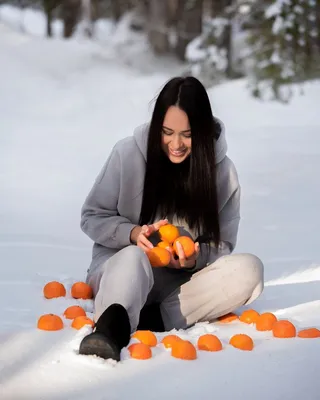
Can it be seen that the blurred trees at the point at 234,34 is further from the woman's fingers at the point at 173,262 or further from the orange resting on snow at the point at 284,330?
the orange resting on snow at the point at 284,330

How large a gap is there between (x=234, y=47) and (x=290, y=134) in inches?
208

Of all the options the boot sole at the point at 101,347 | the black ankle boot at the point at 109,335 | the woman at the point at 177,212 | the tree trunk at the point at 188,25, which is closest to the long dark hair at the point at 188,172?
the woman at the point at 177,212

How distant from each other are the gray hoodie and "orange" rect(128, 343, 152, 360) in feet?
2.31

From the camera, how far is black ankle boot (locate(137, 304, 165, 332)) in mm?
3721

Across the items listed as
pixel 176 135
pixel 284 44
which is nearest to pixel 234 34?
pixel 284 44

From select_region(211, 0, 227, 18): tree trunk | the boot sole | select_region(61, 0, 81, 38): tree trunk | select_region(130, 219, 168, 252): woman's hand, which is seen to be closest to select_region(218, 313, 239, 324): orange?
select_region(130, 219, 168, 252): woman's hand

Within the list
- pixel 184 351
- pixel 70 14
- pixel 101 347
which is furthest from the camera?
pixel 70 14

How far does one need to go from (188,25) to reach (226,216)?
14269mm

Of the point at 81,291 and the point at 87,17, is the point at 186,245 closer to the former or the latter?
the point at 81,291

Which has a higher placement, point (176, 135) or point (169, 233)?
point (176, 135)

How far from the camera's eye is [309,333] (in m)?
3.47

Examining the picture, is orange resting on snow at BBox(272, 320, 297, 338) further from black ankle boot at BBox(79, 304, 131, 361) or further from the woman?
black ankle boot at BBox(79, 304, 131, 361)

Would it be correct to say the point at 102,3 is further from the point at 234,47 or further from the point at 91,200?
the point at 91,200

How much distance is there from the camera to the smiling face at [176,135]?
11.7ft
